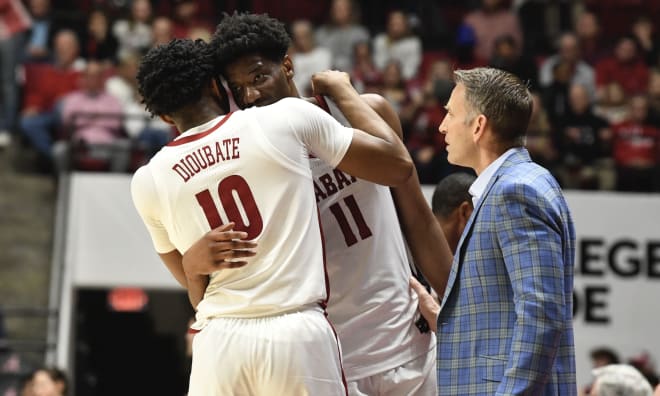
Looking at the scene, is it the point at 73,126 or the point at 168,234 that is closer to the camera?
the point at 168,234

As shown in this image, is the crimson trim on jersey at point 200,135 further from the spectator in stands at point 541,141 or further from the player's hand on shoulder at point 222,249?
the spectator in stands at point 541,141

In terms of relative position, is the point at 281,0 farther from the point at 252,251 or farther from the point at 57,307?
the point at 252,251

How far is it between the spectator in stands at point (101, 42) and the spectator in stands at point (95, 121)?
63cm

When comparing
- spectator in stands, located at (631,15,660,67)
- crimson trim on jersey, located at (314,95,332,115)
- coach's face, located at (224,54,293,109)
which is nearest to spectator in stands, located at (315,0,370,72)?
spectator in stands, located at (631,15,660,67)

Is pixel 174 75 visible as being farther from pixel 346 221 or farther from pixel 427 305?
pixel 427 305

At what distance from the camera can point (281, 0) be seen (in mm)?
14133

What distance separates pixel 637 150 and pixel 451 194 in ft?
23.7

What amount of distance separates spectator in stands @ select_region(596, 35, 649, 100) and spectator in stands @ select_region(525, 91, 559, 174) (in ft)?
5.63

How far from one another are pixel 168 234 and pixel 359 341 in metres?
0.79

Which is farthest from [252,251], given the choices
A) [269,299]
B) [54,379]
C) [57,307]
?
[57,307]

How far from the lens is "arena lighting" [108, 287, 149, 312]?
1217cm

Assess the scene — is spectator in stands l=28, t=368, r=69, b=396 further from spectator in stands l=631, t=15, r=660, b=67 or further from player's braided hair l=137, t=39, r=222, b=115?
spectator in stands l=631, t=15, r=660, b=67

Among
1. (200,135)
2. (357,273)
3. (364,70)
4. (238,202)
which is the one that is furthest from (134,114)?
(238,202)

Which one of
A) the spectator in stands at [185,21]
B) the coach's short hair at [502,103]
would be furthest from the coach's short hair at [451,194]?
the spectator in stands at [185,21]
